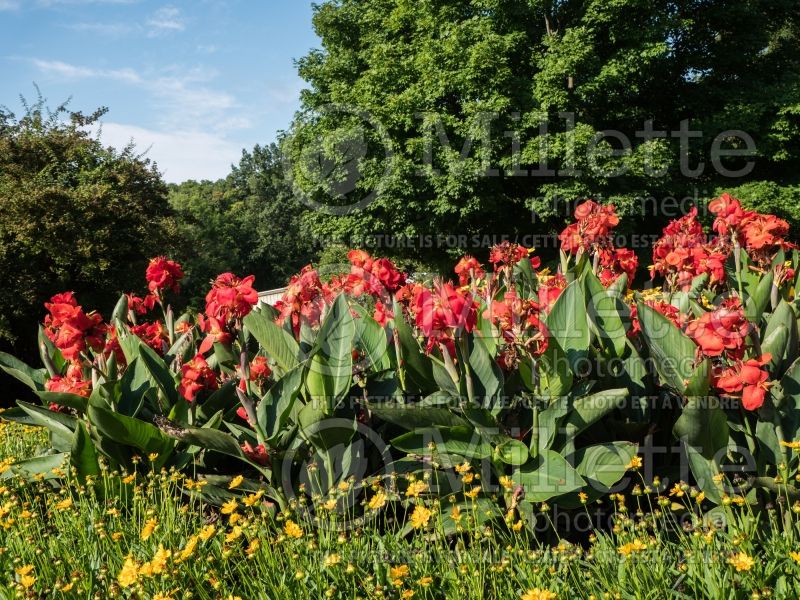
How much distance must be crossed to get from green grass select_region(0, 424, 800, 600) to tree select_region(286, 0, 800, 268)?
1239 cm

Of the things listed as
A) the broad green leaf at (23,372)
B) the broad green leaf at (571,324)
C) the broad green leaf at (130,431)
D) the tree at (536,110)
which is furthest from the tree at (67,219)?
the broad green leaf at (571,324)

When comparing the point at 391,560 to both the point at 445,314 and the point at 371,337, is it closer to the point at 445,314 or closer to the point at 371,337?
the point at 445,314

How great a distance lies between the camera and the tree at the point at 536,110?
13.9 m

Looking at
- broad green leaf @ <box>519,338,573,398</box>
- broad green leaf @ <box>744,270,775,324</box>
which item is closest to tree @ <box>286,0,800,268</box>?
broad green leaf @ <box>744,270,775,324</box>

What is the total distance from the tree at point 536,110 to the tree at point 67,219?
5.24m

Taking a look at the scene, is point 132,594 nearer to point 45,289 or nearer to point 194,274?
point 45,289

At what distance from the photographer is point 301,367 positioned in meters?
2.29

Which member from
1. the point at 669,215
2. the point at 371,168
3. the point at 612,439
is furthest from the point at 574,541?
the point at 669,215

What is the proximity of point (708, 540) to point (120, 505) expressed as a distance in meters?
2.06

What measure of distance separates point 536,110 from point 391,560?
1339cm

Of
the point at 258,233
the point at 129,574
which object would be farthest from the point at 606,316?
the point at 258,233

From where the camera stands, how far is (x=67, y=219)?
35.1 feet

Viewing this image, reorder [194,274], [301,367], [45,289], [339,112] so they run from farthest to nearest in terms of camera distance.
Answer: [194,274] → [339,112] → [45,289] → [301,367]

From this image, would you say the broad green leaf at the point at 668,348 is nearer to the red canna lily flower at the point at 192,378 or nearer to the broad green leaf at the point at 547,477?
the broad green leaf at the point at 547,477
